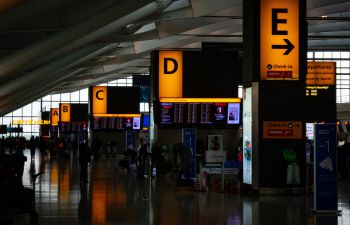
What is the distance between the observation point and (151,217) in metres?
13.4

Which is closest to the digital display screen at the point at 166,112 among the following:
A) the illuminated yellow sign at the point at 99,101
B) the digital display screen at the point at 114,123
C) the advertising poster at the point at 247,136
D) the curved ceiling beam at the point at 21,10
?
the advertising poster at the point at 247,136

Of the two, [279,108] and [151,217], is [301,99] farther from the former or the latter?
[151,217]

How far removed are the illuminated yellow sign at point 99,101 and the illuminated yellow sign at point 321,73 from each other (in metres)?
18.0

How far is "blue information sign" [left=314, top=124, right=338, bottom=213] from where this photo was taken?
14711 millimetres

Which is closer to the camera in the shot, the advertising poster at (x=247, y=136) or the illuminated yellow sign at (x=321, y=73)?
the advertising poster at (x=247, y=136)

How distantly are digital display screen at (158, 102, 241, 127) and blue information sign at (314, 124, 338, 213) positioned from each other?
11.7 meters

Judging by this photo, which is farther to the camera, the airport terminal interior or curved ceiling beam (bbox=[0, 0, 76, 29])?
curved ceiling beam (bbox=[0, 0, 76, 29])

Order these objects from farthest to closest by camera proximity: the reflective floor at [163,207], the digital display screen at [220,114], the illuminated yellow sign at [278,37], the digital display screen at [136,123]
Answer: the digital display screen at [136,123] < the digital display screen at [220,114] < the illuminated yellow sign at [278,37] < the reflective floor at [163,207]

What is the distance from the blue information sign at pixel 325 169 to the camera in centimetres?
1471

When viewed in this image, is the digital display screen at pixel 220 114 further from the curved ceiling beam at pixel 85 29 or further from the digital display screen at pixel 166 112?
the curved ceiling beam at pixel 85 29

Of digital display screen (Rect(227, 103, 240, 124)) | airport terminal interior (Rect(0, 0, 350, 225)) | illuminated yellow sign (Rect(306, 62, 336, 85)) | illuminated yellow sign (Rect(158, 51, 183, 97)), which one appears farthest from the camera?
illuminated yellow sign (Rect(306, 62, 336, 85))

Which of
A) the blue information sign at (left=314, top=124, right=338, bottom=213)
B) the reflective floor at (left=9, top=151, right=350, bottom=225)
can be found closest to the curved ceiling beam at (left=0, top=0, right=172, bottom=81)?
the reflective floor at (left=9, top=151, right=350, bottom=225)

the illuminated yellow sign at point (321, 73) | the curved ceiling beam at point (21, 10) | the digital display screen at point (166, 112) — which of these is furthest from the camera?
the illuminated yellow sign at point (321, 73)

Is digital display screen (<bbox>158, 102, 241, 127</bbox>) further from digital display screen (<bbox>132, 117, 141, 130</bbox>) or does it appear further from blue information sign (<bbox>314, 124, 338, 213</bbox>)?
digital display screen (<bbox>132, 117, 141, 130</bbox>)
